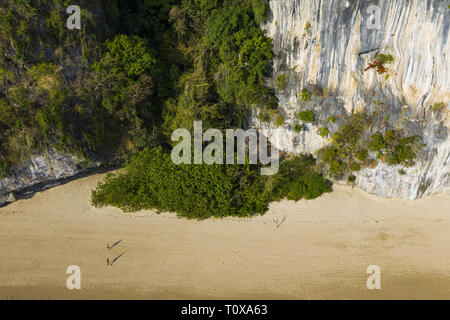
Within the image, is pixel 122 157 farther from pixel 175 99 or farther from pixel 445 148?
pixel 445 148

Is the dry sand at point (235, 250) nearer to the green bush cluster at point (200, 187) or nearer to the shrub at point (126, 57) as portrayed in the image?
the green bush cluster at point (200, 187)

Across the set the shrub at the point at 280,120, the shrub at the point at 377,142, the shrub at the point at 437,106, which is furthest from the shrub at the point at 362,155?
the shrub at the point at 280,120

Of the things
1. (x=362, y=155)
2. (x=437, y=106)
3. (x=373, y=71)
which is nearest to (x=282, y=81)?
(x=373, y=71)

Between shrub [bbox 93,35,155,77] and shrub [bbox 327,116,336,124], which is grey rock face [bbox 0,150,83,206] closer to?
shrub [bbox 93,35,155,77]

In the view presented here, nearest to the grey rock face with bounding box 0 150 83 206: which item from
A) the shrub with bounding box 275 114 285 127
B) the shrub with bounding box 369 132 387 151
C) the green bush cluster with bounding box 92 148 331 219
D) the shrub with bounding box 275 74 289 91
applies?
the green bush cluster with bounding box 92 148 331 219

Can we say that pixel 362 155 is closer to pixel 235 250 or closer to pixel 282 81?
pixel 282 81
